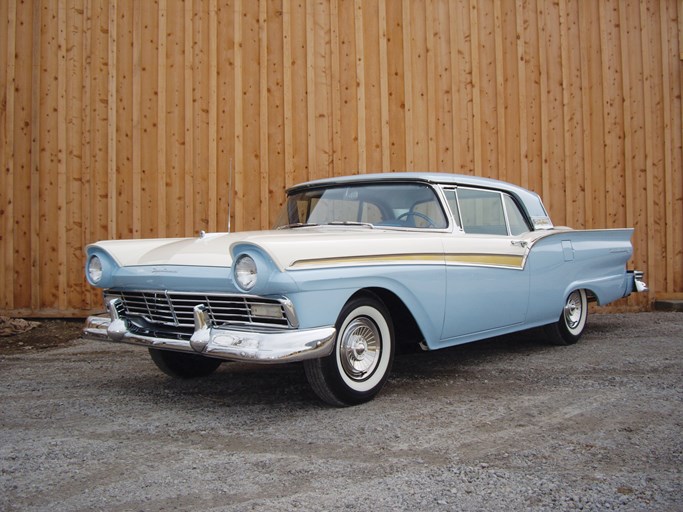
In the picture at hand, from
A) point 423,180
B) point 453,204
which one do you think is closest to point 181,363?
point 423,180

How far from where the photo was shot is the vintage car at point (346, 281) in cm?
320

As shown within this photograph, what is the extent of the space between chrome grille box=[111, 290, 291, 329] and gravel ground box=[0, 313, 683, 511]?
20.5 inches

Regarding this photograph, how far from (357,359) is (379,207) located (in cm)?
120

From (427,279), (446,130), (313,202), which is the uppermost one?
(446,130)

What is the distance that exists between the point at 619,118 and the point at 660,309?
2461 mm

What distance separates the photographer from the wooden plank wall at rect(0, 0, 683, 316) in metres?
7.37

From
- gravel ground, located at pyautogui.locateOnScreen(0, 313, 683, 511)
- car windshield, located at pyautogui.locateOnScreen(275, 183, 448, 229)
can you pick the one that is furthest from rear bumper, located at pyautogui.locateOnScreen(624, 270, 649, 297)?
car windshield, located at pyautogui.locateOnScreen(275, 183, 448, 229)

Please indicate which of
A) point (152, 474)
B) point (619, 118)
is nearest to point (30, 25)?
point (152, 474)

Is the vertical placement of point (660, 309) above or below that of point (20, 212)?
below

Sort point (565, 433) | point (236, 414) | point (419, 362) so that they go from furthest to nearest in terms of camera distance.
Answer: point (419, 362) → point (236, 414) → point (565, 433)

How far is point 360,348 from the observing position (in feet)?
→ 11.6

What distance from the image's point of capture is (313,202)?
456 centimetres

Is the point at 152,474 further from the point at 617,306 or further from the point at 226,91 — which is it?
the point at 617,306

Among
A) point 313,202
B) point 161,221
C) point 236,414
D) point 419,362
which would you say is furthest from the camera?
point 161,221
